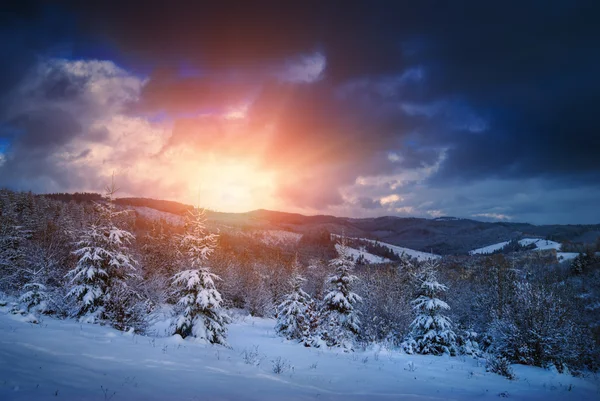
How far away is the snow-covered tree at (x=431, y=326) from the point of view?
72.5ft

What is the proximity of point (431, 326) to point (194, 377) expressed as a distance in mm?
19751

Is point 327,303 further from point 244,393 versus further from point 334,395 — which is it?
point 244,393

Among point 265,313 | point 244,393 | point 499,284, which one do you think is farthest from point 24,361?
point 265,313

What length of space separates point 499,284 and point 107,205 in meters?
45.1

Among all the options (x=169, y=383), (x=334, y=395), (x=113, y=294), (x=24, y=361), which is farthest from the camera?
(x=113, y=294)

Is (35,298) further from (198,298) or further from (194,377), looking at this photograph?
(194,377)

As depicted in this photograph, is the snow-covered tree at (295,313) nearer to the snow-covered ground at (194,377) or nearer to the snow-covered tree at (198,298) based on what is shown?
the snow-covered tree at (198,298)

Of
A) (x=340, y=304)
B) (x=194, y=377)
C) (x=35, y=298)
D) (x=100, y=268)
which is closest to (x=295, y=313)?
(x=340, y=304)

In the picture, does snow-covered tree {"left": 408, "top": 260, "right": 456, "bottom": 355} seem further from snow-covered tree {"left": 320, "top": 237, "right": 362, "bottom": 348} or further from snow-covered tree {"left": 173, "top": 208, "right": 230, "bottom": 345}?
snow-covered tree {"left": 173, "top": 208, "right": 230, "bottom": 345}

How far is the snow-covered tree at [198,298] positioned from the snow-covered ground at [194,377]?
236cm

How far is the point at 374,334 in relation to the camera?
29.6 m

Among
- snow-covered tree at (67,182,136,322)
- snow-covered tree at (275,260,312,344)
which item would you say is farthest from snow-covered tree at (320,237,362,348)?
snow-covered tree at (67,182,136,322)

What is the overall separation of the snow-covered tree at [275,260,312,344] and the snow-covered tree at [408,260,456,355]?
9.22 metres

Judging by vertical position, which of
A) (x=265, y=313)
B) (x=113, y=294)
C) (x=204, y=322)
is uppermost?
(x=113, y=294)
